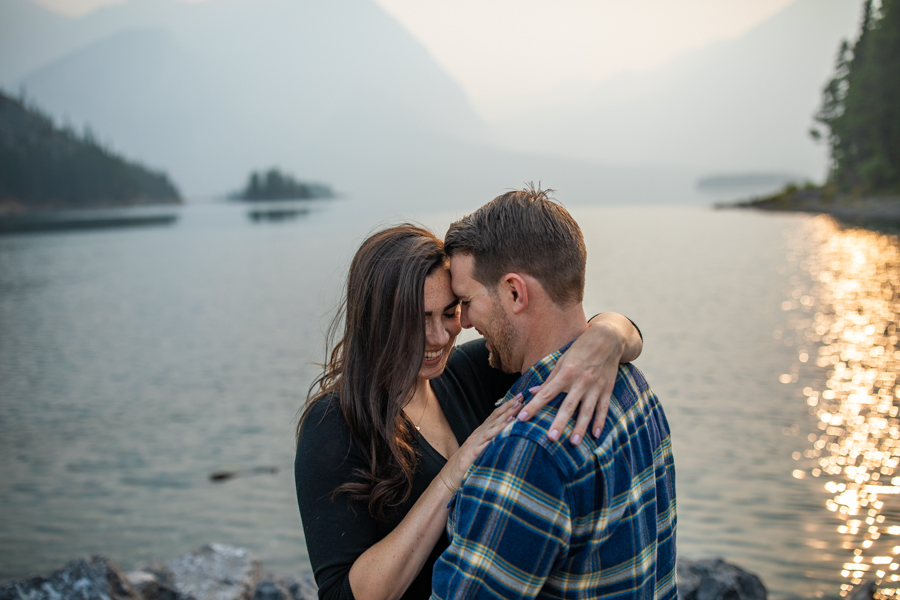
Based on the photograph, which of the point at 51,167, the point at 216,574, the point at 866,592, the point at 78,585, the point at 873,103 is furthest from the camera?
the point at 51,167

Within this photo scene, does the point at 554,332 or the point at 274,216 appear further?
the point at 274,216

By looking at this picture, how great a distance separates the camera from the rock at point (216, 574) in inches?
216

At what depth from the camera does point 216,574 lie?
18.8 feet

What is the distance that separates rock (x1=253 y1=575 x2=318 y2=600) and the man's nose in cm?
426

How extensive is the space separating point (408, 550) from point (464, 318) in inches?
34.8

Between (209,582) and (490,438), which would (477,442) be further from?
(209,582)

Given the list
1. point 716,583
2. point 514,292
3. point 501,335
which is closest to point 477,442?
point 501,335

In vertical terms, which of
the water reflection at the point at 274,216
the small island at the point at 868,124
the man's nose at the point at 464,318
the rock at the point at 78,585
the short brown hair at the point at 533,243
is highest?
the small island at the point at 868,124

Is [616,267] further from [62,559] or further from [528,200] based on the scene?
[528,200]

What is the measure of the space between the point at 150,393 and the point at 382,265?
1608 centimetres

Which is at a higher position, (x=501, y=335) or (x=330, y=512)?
(x=501, y=335)

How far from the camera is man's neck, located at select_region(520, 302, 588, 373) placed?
2.13 meters

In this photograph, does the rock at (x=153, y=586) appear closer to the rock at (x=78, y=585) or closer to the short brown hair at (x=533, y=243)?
the rock at (x=78, y=585)

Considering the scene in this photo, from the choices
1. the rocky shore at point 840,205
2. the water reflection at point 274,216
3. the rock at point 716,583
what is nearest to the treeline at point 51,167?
the water reflection at point 274,216
